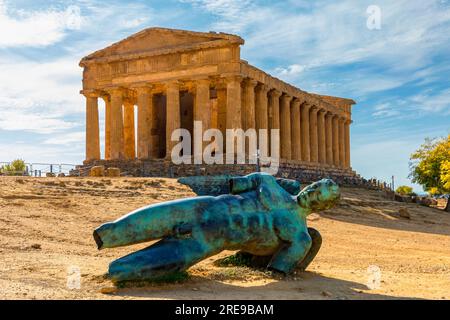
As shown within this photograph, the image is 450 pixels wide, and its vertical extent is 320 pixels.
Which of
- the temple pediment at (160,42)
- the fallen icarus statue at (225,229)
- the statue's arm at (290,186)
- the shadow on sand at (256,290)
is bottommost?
the shadow on sand at (256,290)

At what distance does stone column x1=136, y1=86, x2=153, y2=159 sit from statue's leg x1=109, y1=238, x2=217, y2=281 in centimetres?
3687

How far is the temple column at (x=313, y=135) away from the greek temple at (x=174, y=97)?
1116 millimetres

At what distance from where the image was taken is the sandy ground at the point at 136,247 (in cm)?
830

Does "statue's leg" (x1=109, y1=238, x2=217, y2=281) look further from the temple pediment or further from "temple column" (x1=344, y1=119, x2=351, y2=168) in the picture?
"temple column" (x1=344, y1=119, x2=351, y2=168)

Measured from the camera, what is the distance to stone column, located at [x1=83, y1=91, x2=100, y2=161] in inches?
1893

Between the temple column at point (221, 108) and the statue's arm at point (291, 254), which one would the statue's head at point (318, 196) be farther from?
the temple column at point (221, 108)

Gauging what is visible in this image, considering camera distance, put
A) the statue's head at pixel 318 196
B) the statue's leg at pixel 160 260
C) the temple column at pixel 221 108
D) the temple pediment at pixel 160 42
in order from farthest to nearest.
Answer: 1. the temple column at pixel 221 108
2. the temple pediment at pixel 160 42
3. the statue's head at pixel 318 196
4. the statue's leg at pixel 160 260

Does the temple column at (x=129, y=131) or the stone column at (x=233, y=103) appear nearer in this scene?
the stone column at (x=233, y=103)

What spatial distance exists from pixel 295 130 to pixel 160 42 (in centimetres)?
1639

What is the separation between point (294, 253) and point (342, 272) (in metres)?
2.46

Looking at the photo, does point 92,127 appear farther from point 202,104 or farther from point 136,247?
point 136,247

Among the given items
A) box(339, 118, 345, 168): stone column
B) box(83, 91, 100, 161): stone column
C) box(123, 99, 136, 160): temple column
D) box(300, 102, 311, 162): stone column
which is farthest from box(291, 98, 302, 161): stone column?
box(83, 91, 100, 161): stone column

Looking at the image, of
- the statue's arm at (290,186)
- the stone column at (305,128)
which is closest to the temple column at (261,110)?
the stone column at (305,128)

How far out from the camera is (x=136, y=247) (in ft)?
46.5
